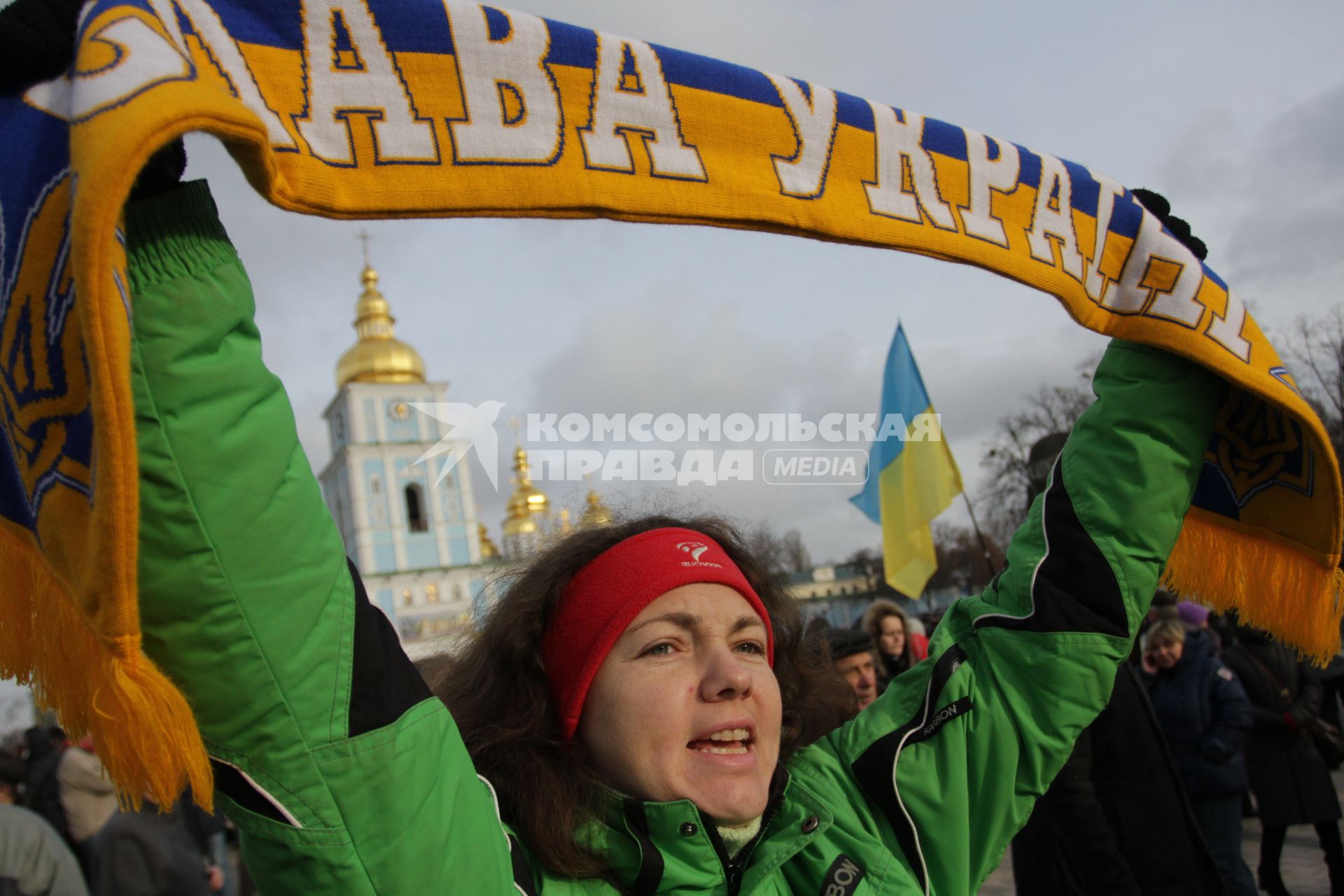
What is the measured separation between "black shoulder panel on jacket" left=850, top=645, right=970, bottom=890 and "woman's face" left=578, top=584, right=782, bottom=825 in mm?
205

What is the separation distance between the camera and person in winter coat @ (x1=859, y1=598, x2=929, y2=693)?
559 centimetres

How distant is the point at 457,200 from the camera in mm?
1322

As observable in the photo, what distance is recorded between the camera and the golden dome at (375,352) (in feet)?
174

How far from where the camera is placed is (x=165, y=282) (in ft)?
3.34

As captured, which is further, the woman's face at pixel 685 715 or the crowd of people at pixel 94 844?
the crowd of people at pixel 94 844

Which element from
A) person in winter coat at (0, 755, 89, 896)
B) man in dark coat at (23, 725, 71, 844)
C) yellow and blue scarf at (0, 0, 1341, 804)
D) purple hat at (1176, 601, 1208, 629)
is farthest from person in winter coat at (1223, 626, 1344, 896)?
man in dark coat at (23, 725, 71, 844)

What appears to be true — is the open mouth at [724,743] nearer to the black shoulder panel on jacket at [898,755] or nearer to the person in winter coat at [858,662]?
the black shoulder panel on jacket at [898,755]

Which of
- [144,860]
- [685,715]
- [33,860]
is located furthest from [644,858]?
[144,860]

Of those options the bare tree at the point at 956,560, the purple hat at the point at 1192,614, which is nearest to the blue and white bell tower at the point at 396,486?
the bare tree at the point at 956,560

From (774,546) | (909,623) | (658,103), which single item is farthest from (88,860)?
(658,103)

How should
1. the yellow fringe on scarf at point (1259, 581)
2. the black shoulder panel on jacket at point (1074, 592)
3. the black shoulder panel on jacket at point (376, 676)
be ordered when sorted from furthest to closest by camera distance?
the yellow fringe on scarf at point (1259, 581)
the black shoulder panel on jacket at point (1074, 592)
the black shoulder panel on jacket at point (376, 676)

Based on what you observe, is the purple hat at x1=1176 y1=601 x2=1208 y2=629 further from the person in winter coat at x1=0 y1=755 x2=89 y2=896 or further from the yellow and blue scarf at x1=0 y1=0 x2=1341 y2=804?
the person in winter coat at x1=0 y1=755 x2=89 y2=896

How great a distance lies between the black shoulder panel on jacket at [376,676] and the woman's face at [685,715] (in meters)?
0.53

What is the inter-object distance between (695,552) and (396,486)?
51.4 meters
